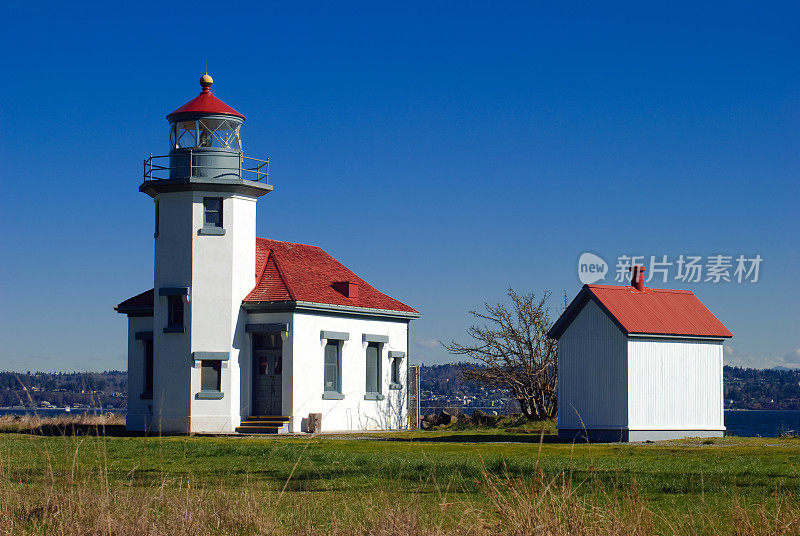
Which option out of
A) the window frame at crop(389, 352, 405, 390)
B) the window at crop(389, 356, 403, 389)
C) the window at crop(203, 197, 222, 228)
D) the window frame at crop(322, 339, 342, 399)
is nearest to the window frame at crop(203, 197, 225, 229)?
the window at crop(203, 197, 222, 228)

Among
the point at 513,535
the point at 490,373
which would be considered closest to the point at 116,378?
the point at 490,373

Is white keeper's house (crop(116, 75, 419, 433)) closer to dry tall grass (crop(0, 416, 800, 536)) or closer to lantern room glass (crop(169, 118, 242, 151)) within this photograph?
lantern room glass (crop(169, 118, 242, 151))

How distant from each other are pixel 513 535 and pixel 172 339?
25.5 meters

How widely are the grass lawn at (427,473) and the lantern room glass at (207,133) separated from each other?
1108 cm

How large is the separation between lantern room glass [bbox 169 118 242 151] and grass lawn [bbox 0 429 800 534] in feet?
36.3

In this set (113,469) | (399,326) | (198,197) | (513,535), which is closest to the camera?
(513,535)

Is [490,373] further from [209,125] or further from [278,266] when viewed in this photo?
[209,125]

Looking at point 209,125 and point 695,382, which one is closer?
point 695,382

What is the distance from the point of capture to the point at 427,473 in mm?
15812

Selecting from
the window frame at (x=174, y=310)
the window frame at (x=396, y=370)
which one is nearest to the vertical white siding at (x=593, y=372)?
the window frame at (x=396, y=370)

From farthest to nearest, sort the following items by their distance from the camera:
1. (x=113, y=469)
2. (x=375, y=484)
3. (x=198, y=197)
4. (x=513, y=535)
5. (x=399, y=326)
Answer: (x=399, y=326), (x=198, y=197), (x=113, y=469), (x=375, y=484), (x=513, y=535)

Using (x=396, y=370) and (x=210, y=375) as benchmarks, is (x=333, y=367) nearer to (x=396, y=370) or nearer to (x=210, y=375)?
(x=396, y=370)

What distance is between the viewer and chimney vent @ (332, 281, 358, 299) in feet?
117

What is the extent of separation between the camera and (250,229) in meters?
33.6
